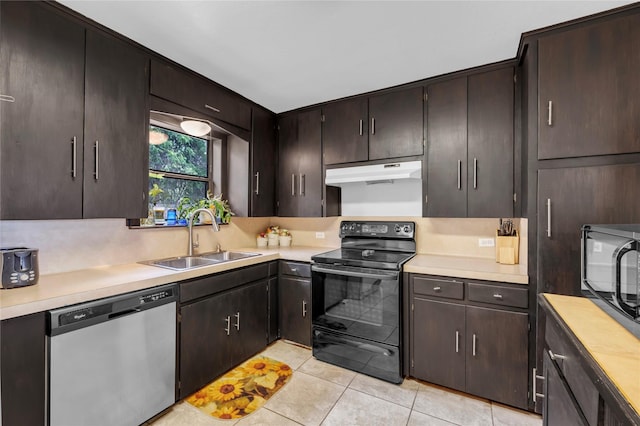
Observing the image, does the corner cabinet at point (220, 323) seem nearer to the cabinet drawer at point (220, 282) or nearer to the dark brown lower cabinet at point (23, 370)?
the cabinet drawer at point (220, 282)

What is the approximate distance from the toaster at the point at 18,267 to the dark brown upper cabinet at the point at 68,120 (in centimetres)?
19

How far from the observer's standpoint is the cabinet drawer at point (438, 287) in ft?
6.59

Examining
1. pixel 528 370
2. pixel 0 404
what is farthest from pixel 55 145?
pixel 528 370

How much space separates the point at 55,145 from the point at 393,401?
264 cm

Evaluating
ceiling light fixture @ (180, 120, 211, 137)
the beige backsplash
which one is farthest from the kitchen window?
the beige backsplash

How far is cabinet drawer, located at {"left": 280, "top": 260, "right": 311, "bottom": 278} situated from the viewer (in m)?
2.64

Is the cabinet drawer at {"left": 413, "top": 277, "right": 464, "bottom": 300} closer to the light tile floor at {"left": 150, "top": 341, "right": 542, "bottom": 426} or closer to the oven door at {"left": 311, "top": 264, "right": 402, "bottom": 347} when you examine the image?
the oven door at {"left": 311, "top": 264, "right": 402, "bottom": 347}

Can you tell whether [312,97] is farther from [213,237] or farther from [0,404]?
[0,404]

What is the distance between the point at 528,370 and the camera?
1812mm

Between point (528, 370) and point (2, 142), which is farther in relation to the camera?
point (528, 370)

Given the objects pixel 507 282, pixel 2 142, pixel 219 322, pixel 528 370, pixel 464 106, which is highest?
pixel 464 106

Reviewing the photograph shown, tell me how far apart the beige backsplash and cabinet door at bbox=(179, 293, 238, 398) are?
0.70m

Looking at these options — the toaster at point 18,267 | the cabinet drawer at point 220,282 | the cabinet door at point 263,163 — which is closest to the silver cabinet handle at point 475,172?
the cabinet drawer at point 220,282

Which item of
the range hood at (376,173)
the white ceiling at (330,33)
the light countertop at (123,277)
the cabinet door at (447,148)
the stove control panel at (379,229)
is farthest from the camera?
the stove control panel at (379,229)
